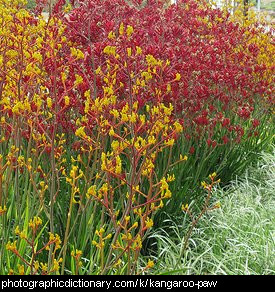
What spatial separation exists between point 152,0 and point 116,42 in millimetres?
2046

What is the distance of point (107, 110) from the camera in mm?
3121

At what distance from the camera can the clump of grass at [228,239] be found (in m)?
3.52

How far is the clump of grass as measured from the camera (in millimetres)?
3523

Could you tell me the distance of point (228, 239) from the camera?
12.6ft

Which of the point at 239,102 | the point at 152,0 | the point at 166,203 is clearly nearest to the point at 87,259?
the point at 166,203

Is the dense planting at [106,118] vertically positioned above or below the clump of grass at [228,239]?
above
